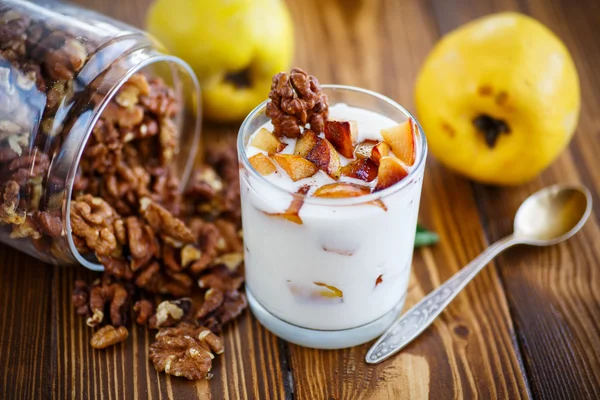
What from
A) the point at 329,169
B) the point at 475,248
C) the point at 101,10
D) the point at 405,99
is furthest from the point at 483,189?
the point at 101,10

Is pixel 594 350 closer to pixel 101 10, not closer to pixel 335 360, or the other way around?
pixel 335 360

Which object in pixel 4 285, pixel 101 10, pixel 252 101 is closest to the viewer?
pixel 4 285

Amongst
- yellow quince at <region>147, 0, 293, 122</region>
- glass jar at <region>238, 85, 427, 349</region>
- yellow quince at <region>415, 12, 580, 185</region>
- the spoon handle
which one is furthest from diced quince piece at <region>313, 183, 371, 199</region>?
yellow quince at <region>147, 0, 293, 122</region>

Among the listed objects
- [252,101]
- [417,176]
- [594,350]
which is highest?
[417,176]

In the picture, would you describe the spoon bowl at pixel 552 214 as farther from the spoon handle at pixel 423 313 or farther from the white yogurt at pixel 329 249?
the white yogurt at pixel 329 249

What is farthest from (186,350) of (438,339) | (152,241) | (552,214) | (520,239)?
(552,214)

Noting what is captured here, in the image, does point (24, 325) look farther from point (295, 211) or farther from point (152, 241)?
point (295, 211)

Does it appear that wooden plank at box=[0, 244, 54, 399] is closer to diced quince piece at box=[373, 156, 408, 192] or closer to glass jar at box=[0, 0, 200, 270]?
glass jar at box=[0, 0, 200, 270]
